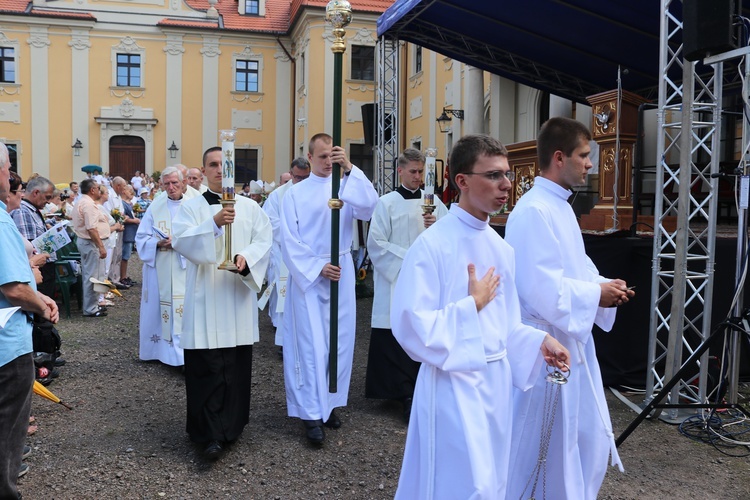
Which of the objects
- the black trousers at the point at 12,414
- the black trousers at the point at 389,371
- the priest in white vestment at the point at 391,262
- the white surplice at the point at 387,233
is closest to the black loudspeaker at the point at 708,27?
the priest in white vestment at the point at 391,262

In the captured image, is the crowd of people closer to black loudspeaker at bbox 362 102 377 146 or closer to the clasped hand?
the clasped hand

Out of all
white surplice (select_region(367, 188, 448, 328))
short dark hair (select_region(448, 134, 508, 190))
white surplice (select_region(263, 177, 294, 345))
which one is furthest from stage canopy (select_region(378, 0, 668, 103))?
short dark hair (select_region(448, 134, 508, 190))

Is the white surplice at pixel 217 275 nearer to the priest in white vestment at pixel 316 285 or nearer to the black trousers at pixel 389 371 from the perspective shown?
the priest in white vestment at pixel 316 285

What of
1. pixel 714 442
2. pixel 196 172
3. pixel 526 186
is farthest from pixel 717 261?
pixel 196 172

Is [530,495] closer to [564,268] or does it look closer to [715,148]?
[564,268]

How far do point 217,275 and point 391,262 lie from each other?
4.77 ft

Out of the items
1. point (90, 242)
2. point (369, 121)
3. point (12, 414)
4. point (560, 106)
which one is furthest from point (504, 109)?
point (12, 414)

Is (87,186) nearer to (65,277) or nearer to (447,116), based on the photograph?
(65,277)

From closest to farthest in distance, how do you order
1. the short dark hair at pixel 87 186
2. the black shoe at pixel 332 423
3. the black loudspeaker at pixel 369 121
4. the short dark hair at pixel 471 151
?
the short dark hair at pixel 471 151 → the black shoe at pixel 332 423 → the short dark hair at pixel 87 186 → the black loudspeaker at pixel 369 121

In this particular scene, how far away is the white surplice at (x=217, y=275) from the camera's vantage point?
4266 millimetres

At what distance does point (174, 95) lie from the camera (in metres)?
29.2

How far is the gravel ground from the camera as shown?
3.90m

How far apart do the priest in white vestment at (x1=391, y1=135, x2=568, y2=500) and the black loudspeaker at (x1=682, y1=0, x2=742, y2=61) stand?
2614 mm

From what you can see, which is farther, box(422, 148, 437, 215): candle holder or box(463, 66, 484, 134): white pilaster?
box(463, 66, 484, 134): white pilaster
